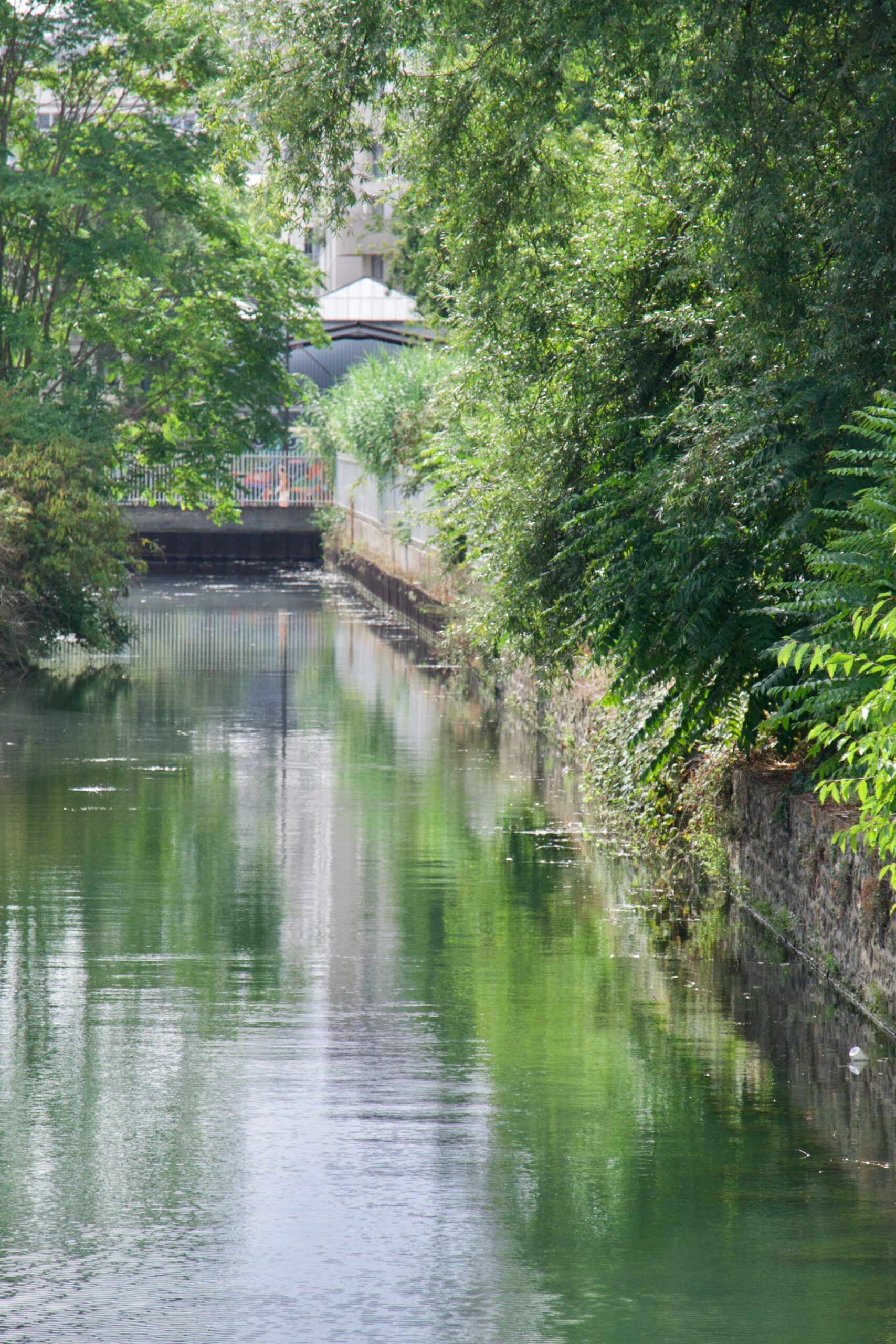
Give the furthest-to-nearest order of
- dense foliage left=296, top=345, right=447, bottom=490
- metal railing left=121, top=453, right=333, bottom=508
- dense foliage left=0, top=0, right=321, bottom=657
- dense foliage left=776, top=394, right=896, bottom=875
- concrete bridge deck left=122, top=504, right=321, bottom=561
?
metal railing left=121, top=453, right=333, bottom=508, concrete bridge deck left=122, top=504, right=321, bottom=561, dense foliage left=296, top=345, right=447, bottom=490, dense foliage left=0, top=0, right=321, bottom=657, dense foliage left=776, top=394, right=896, bottom=875

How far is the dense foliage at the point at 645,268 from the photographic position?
34.1ft

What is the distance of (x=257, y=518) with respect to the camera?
45.0m

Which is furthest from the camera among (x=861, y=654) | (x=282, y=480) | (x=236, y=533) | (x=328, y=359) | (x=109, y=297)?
(x=328, y=359)

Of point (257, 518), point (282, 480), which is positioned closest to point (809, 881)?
point (257, 518)

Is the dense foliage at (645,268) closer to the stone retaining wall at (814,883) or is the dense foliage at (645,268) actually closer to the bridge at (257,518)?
the stone retaining wall at (814,883)

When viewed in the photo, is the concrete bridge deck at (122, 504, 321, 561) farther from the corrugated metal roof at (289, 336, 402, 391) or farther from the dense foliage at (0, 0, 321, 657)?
the corrugated metal roof at (289, 336, 402, 391)

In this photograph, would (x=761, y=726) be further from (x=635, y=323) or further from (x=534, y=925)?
(x=635, y=323)

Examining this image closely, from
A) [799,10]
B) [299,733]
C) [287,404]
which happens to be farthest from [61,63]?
[799,10]

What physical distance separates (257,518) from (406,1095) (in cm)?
3815

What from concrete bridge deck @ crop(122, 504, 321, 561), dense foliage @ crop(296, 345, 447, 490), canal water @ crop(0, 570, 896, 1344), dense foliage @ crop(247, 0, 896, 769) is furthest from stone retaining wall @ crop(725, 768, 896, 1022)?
concrete bridge deck @ crop(122, 504, 321, 561)

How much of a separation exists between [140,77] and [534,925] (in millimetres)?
23053

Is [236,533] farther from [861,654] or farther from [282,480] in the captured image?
[861,654]

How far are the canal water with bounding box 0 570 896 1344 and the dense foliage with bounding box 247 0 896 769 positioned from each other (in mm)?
1814

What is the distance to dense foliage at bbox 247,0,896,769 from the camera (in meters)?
10.4
